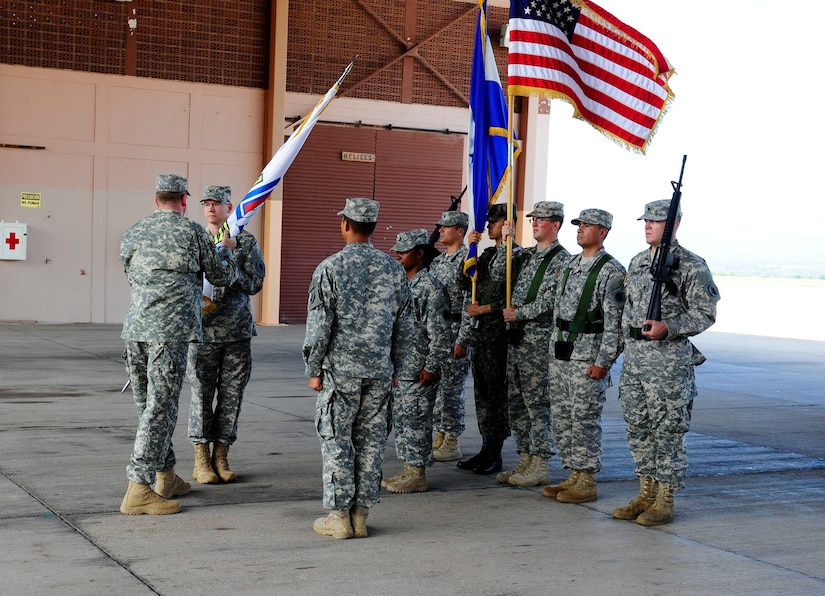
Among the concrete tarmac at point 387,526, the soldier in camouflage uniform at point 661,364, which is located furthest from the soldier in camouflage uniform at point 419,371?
the soldier in camouflage uniform at point 661,364

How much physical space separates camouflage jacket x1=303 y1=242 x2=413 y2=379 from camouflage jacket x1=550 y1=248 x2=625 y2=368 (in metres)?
1.48

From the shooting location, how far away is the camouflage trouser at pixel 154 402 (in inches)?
240

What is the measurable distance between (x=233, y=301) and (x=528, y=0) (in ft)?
11.2

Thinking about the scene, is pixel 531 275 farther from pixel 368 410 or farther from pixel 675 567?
pixel 675 567

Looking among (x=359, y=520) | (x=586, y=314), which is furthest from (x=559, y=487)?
(x=359, y=520)

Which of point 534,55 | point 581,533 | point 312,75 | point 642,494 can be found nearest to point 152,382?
point 581,533

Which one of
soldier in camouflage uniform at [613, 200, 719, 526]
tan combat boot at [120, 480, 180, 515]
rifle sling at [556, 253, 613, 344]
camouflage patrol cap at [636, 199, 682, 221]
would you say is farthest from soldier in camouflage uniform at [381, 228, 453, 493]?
tan combat boot at [120, 480, 180, 515]

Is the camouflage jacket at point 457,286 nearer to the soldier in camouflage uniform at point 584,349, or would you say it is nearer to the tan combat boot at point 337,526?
the soldier in camouflage uniform at point 584,349

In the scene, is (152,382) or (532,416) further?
(532,416)

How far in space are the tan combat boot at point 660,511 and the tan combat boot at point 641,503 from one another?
6 centimetres

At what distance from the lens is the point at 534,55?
8.13 m

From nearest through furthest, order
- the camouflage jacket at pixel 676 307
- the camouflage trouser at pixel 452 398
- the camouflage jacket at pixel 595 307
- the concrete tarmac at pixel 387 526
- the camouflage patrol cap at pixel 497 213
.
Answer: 1. the concrete tarmac at pixel 387 526
2. the camouflage jacket at pixel 676 307
3. the camouflage jacket at pixel 595 307
4. the camouflage trouser at pixel 452 398
5. the camouflage patrol cap at pixel 497 213

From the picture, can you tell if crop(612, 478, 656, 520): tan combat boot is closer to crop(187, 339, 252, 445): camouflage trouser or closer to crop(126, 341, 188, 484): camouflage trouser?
crop(187, 339, 252, 445): camouflage trouser

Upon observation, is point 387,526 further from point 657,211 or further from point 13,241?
point 13,241
